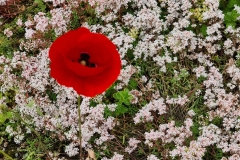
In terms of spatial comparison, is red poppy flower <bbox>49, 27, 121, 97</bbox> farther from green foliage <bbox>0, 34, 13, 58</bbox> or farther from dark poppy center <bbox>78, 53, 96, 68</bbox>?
green foliage <bbox>0, 34, 13, 58</bbox>

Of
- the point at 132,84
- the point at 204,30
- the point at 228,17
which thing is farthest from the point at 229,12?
the point at 132,84

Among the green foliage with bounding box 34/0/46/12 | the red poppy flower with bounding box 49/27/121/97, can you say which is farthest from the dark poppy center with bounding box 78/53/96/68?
the green foliage with bounding box 34/0/46/12

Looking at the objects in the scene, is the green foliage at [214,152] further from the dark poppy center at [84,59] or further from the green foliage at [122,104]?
the dark poppy center at [84,59]

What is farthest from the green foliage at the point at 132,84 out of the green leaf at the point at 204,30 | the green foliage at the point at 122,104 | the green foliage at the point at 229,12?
the green foliage at the point at 229,12

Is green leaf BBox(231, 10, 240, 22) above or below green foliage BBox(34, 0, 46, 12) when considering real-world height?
below

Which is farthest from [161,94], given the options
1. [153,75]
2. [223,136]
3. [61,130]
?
[61,130]

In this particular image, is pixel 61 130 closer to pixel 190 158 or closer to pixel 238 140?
pixel 190 158

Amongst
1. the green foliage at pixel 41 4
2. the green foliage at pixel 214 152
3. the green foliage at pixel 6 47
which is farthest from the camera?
the green foliage at pixel 41 4

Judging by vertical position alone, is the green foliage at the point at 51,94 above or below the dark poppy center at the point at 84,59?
above
